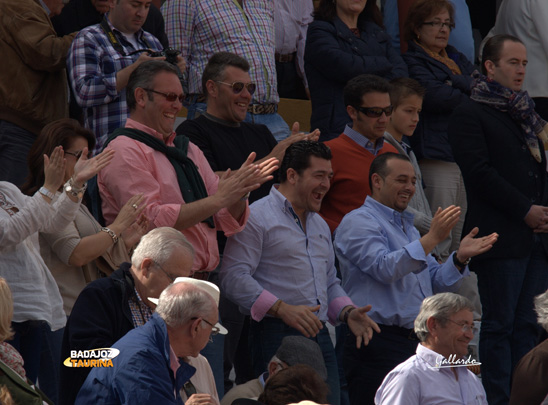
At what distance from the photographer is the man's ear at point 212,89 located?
6.37m

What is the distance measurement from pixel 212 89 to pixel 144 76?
0.66 m

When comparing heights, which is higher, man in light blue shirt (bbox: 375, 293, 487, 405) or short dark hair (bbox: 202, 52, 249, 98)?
short dark hair (bbox: 202, 52, 249, 98)

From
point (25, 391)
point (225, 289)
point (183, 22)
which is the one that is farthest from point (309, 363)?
point (183, 22)

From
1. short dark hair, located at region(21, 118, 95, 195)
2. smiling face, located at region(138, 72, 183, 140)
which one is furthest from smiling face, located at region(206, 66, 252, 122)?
short dark hair, located at region(21, 118, 95, 195)

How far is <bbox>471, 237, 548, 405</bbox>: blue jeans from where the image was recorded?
6586 mm

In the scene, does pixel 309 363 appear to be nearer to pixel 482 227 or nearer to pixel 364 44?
pixel 482 227

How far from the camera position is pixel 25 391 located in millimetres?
3699

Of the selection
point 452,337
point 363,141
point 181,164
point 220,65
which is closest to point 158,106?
point 181,164

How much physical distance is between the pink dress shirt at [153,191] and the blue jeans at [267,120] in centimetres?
154

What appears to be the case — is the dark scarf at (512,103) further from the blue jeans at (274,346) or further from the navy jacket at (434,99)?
the blue jeans at (274,346)

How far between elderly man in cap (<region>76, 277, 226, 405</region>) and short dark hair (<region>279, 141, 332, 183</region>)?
1.89 meters

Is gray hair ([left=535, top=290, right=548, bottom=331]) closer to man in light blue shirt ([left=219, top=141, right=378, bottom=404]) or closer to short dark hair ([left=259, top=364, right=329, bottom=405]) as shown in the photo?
man in light blue shirt ([left=219, top=141, right=378, bottom=404])

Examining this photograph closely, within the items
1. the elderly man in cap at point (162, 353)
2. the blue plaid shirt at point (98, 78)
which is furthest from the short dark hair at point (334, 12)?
the elderly man in cap at point (162, 353)

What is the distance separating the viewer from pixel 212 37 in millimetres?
7402
